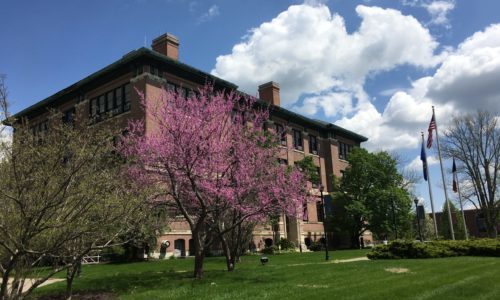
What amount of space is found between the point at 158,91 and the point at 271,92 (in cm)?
1803

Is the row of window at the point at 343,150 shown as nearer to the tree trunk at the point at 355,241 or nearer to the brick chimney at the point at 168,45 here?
the tree trunk at the point at 355,241

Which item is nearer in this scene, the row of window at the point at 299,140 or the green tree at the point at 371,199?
the green tree at the point at 371,199

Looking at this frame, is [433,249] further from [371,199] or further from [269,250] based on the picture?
[371,199]

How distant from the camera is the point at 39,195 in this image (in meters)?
7.33

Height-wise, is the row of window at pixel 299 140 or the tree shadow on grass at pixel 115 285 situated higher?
the row of window at pixel 299 140

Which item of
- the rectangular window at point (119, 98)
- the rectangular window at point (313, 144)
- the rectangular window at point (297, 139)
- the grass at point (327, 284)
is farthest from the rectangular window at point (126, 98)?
the rectangular window at point (313, 144)

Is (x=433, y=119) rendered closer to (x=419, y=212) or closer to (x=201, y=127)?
(x=419, y=212)

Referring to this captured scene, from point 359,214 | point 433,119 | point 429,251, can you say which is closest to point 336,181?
point 359,214

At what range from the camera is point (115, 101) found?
3528 cm

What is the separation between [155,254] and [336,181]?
80.1ft

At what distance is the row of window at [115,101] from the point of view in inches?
1348

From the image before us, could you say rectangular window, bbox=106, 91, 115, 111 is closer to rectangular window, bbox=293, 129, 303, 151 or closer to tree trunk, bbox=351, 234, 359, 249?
rectangular window, bbox=293, 129, 303, 151

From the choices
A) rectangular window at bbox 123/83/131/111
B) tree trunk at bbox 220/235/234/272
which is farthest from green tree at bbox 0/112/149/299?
rectangular window at bbox 123/83/131/111

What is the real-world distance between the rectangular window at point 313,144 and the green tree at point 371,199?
5270 millimetres
